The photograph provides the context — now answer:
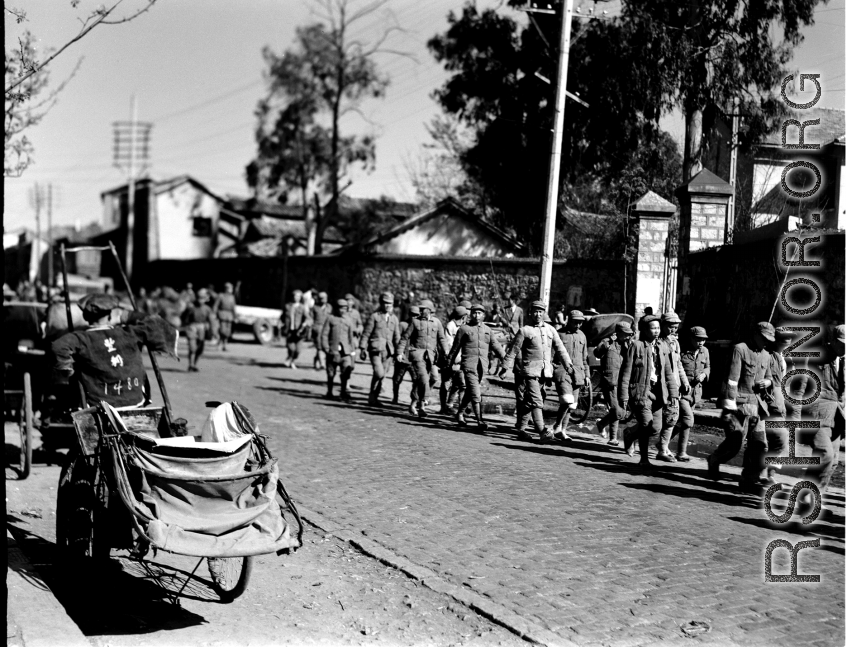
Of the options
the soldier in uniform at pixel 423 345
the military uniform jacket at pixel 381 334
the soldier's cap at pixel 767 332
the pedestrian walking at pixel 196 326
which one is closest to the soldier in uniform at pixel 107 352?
the soldier's cap at pixel 767 332

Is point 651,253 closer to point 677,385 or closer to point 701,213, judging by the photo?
point 701,213

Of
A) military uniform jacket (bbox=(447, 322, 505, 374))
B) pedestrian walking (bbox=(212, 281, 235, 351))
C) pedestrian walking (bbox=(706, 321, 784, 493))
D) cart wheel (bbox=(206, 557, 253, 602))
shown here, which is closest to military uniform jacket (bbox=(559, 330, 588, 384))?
military uniform jacket (bbox=(447, 322, 505, 374))

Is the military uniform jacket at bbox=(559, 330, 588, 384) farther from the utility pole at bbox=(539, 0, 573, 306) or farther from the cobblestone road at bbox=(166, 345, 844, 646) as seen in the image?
the utility pole at bbox=(539, 0, 573, 306)

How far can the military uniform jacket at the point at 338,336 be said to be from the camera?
1744cm

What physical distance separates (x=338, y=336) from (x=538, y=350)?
17.1ft

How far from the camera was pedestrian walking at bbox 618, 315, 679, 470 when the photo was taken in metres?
11.4

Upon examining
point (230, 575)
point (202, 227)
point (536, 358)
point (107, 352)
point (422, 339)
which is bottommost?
point (230, 575)

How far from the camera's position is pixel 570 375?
13383mm

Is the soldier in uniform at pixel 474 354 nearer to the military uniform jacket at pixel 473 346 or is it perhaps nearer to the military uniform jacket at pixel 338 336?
the military uniform jacket at pixel 473 346

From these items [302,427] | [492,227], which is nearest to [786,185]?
[302,427]

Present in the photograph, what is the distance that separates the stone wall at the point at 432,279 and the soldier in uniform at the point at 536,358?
5838 millimetres

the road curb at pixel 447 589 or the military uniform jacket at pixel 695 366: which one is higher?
the military uniform jacket at pixel 695 366

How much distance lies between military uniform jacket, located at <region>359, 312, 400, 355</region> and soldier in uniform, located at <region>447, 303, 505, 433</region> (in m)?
2.28

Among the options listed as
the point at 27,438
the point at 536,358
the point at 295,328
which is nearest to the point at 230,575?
the point at 27,438
